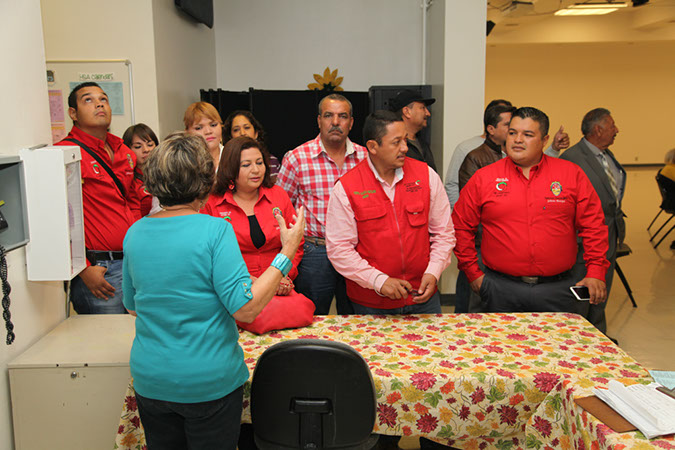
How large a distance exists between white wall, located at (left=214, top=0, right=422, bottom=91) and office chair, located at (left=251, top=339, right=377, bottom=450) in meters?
4.70

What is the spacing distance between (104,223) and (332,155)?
1316 mm

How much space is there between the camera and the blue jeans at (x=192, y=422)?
1.63 m

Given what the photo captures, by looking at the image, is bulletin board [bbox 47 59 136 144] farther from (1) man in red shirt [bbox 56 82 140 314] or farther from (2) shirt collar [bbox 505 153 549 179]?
(2) shirt collar [bbox 505 153 549 179]

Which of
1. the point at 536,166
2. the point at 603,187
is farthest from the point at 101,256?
the point at 603,187

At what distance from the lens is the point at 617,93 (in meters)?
13.1

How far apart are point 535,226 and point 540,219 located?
1.7 inches

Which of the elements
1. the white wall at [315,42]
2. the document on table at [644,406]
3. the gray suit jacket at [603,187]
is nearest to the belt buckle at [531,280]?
the document on table at [644,406]

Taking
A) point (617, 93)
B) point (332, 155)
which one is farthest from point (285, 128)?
point (617, 93)

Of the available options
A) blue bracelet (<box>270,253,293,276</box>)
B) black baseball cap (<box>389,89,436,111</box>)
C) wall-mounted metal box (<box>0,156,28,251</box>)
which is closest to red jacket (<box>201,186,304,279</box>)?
wall-mounted metal box (<box>0,156,28,251</box>)

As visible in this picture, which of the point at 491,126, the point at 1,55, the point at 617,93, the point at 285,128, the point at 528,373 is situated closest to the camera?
the point at 528,373

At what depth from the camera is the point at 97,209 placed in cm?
270

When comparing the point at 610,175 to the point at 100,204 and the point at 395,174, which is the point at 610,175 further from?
the point at 100,204

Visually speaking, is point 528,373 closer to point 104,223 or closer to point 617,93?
point 104,223

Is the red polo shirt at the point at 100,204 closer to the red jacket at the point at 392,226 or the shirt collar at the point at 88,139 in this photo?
the shirt collar at the point at 88,139
